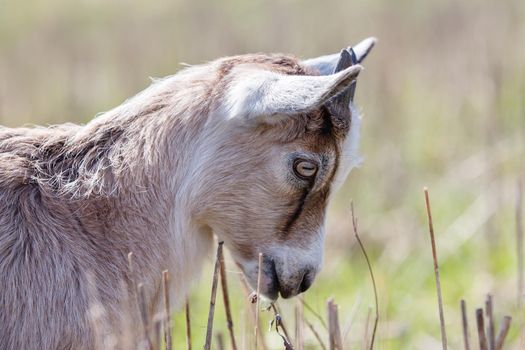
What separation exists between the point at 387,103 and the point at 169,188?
264 inches

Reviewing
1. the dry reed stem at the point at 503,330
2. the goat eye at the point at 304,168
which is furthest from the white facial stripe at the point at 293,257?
the dry reed stem at the point at 503,330

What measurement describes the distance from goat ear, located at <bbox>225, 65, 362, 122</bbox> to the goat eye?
264 millimetres

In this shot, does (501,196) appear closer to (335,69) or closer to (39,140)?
(335,69)

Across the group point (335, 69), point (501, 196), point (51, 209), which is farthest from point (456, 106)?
point (51, 209)

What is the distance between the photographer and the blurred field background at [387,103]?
8.12 metres

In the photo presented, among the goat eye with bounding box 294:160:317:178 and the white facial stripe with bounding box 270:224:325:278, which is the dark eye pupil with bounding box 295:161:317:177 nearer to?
the goat eye with bounding box 294:160:317:178

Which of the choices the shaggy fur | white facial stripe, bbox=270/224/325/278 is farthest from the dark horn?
white facial stripe, bbox=270/224/325/278

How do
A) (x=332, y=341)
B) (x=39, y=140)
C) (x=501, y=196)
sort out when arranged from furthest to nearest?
(x=501, y=196) → (x=39, y=140) → (x=332, y=341)

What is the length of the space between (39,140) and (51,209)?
493 millimetres

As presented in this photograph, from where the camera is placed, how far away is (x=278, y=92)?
4555mm

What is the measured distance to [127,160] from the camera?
4918 millimetres

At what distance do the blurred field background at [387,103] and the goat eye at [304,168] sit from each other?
3.27 feet

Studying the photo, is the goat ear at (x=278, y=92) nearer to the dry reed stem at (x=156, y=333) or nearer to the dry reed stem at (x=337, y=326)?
the dry reed stem at (x=337, y=326)

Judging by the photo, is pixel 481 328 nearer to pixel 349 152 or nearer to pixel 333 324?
pixel 333 324
